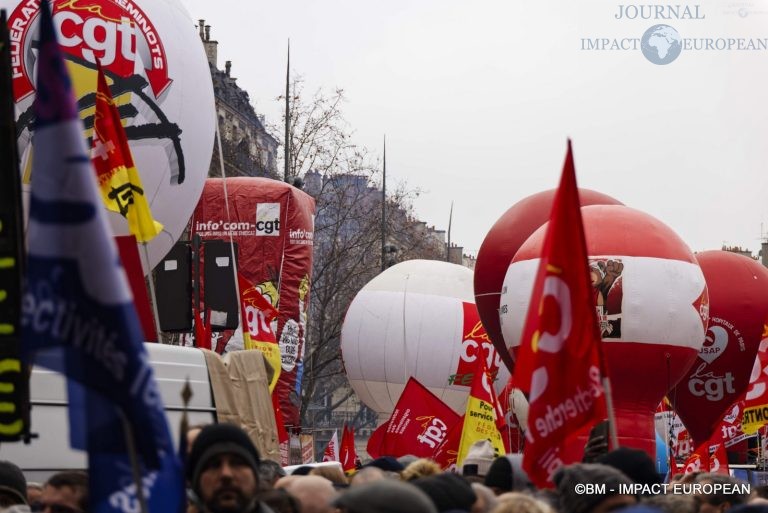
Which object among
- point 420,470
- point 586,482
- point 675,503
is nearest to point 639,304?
point 420,470

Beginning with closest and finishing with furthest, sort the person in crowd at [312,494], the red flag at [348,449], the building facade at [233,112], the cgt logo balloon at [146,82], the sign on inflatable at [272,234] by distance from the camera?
the person in crowd at [312,494]
the cgt logo balloon at [146,82]
the red flag at [348,449]
the sign on inflatable at [272,234]
the building facade at [233,112]

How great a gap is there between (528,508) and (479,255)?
57.6 feet

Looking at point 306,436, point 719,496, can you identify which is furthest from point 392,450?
point 719,496

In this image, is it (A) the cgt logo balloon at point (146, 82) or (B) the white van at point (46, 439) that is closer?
(B) the white van at point (46, 439)

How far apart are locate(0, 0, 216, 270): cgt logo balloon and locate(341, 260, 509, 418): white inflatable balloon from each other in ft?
41.3

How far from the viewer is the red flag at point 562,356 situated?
7133 mm

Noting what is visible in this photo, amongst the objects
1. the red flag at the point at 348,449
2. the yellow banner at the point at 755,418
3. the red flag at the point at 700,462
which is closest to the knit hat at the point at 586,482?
the red flag at the point at 700,462

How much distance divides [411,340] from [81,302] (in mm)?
23871

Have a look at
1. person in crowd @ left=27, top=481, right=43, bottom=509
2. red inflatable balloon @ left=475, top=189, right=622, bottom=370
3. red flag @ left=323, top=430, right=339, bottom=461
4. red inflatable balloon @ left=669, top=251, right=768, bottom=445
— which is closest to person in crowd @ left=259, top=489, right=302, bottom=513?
person in crowd @ left=27, top=481, right=43, bottom=509

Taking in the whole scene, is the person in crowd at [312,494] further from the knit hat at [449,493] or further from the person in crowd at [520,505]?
the person in crowd at [520,505]

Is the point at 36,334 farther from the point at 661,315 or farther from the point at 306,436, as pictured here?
the point at 306,436

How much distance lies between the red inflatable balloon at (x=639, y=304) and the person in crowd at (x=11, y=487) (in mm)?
9470

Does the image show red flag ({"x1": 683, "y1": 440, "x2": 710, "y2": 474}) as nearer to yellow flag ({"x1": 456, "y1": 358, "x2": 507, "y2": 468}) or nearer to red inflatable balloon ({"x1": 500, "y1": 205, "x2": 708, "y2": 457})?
red inflatable balloon ({"x1": 500, "y1": 205, "x2": 708, "y2": 457})

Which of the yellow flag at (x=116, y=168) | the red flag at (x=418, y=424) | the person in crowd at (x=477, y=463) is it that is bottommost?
the red flag at (x=418, y=424)
